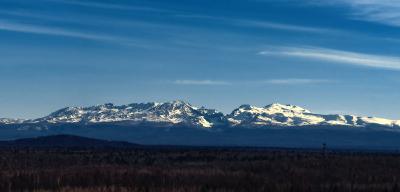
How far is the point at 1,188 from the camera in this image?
4272 cm

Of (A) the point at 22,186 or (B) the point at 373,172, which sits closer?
(A) the point at 22,186

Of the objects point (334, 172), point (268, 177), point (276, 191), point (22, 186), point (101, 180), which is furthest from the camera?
point (334, 172)

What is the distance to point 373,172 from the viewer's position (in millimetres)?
62094

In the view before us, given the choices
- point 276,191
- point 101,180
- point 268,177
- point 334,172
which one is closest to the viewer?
point 276,191

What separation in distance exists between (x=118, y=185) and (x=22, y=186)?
5433mm

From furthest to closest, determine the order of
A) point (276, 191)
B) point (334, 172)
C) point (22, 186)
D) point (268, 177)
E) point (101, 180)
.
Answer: point (334, 172), point (268, 177), point (101, 180), point (22, 186), point (276, 191)

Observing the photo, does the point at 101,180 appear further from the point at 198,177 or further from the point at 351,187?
the point at 351,187

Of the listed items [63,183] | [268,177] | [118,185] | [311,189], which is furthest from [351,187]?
[63,183]

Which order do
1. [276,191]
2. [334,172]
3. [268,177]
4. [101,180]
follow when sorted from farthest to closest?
[334,172]
[268,177]
[101,180]
[276,191]

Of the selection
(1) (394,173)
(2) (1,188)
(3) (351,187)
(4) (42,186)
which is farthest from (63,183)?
(1) (394,173)

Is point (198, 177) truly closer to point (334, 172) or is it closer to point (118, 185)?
point (118, 185)

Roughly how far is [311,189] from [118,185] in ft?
36.7

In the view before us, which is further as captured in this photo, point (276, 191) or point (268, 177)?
point (268, 177)

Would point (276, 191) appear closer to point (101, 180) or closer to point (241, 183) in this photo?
point (241, 183)
